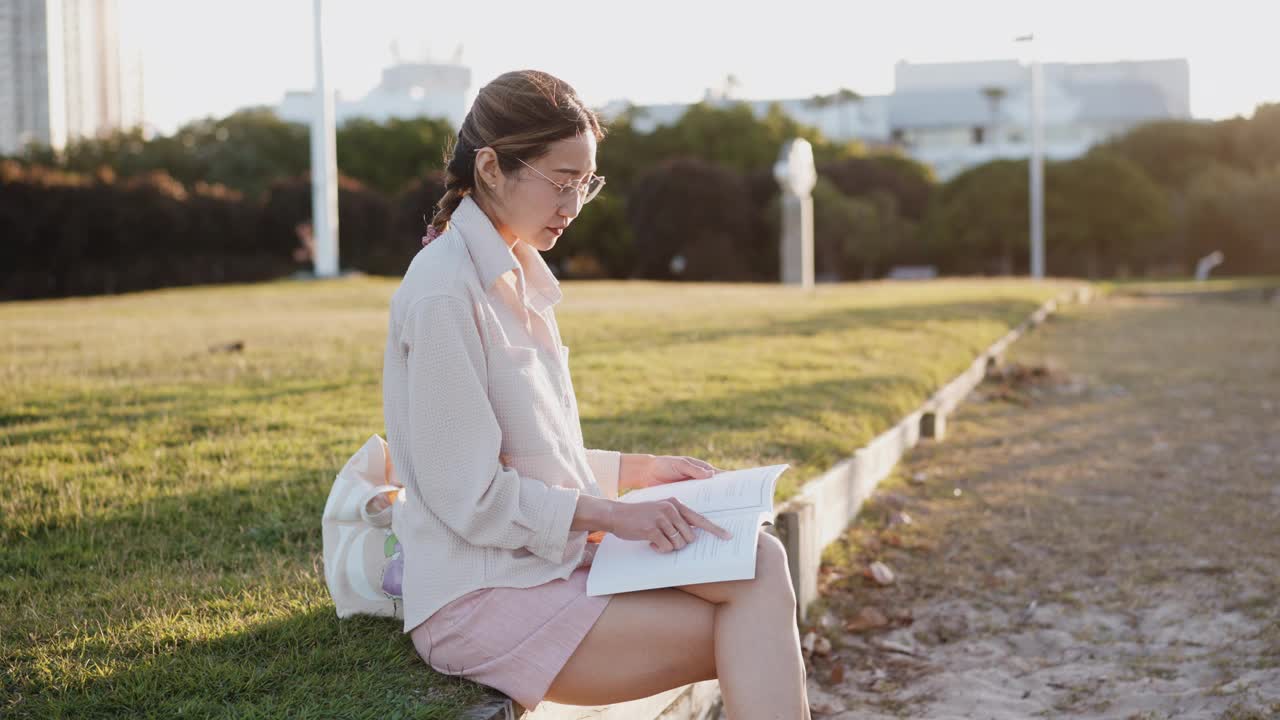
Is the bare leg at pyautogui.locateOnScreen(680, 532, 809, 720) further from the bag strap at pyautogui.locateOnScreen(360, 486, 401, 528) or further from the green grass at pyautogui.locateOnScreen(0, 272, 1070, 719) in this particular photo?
the bag strap at pyautogui.locateOnScreen(360, 486, 401, 528)

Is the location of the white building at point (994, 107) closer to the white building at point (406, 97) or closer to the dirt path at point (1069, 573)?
the white building at point (406, 97)

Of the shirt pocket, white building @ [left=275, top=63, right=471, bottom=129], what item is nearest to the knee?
the shirt pocket

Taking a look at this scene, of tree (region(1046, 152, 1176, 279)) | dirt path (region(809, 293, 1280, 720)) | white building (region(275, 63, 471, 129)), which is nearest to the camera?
dirt path (region(809, 293, 1280, 720))

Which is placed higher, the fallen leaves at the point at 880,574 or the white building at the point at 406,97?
the white building at the point at 406,97

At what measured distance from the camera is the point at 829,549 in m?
5.23

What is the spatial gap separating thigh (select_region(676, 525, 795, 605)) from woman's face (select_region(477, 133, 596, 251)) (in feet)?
2.42

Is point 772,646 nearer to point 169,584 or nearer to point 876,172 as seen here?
point 169,584

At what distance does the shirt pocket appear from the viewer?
2322 millimetres

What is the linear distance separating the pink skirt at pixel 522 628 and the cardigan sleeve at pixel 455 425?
0.55 ft

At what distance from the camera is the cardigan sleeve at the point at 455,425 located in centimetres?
221

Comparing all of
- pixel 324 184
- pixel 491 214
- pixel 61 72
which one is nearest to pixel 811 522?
pixel 491 214

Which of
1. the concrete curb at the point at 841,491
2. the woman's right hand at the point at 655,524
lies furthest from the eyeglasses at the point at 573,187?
the concrete curb at the point at 841,491

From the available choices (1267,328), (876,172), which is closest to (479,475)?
(1267,328)

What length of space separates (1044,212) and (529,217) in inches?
1847
